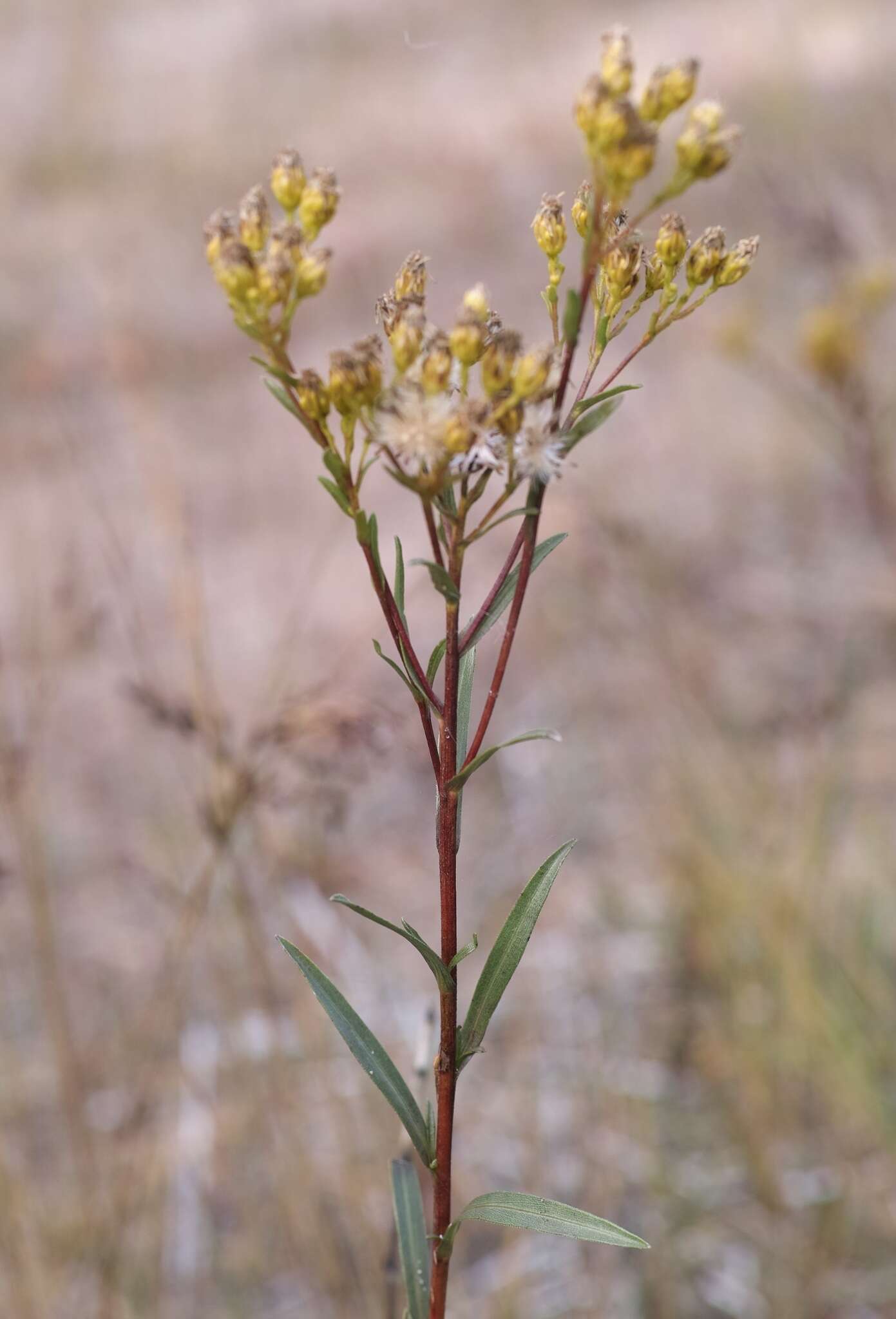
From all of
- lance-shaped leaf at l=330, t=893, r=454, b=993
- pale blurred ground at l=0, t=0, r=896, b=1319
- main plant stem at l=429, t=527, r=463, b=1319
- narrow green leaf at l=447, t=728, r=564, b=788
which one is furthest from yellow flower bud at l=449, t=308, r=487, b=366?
pale blurred ground at l=0, t=0, r=896, b=1319

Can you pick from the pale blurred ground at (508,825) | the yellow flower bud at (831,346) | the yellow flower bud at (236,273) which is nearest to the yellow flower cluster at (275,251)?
the yellow flower bud at (236,273)

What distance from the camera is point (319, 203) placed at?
2.09 ft

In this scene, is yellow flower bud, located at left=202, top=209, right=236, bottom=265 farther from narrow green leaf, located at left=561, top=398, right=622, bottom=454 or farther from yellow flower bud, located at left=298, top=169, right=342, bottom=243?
narrow green leaf, located at left=561, top=398, right=622, bottom=454

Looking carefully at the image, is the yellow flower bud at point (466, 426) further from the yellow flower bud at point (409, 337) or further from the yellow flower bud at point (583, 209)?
the yellow flower bud at point (583, 209)

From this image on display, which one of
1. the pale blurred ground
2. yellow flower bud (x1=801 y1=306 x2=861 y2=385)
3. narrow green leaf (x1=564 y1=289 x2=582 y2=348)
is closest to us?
narrow green leaf (x1=564 y1=289 x2=582 y2=348)

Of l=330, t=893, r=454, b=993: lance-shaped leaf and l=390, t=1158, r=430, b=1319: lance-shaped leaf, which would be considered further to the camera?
l=390, t=1158, r=430, b=1319: lance-shaped leaf

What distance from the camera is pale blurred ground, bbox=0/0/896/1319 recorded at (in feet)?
5.55

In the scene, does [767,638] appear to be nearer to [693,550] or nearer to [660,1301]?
[693,550]

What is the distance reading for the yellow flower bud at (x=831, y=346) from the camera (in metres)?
2.24

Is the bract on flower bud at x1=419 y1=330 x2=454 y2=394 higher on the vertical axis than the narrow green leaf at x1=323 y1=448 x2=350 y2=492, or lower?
higher

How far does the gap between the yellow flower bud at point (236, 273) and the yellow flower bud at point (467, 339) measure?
0.12 metres

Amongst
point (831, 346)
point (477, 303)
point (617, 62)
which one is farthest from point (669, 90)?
point (831, 346)

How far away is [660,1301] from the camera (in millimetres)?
1762

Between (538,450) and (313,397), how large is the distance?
13 centimetres
